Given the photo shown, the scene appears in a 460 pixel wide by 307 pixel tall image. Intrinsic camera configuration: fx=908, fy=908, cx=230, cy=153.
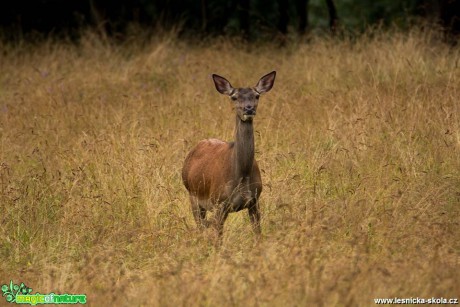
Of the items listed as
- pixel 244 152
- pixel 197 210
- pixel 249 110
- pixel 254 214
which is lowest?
pixel 197 210

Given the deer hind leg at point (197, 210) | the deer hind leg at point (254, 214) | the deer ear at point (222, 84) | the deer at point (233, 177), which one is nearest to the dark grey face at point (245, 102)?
the deer at point (233, 177)

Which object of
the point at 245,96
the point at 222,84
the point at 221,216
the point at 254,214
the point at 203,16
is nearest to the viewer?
the point at 221,216

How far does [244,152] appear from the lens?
661cm

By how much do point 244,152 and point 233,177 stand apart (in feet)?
0.69

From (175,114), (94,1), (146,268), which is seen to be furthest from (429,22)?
(146,268)

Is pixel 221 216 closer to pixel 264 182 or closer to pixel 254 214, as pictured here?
pixel 254 214

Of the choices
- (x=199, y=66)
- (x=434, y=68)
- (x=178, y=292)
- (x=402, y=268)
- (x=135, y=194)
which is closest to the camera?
(x=178, y=292)

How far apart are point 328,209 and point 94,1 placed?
40.0 feet

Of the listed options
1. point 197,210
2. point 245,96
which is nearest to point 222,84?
point 245,96

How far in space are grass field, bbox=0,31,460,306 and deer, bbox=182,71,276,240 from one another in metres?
0.16

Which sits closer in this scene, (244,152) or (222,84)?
(244,152)

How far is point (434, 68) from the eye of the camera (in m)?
11.2

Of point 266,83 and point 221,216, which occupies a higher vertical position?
point 266,83

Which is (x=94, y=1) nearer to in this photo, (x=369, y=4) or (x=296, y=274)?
(x=369, y=4)
